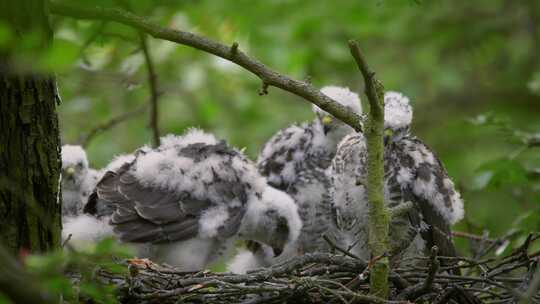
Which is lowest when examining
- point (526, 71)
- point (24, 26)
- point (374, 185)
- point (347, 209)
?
point (374, 185)

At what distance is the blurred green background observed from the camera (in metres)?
8.01

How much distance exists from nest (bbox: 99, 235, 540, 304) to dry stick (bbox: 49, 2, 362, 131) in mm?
716

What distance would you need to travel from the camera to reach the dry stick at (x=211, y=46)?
2.71 m

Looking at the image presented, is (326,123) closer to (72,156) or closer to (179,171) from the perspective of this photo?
(179,171)

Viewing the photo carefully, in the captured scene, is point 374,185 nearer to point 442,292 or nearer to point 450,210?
point 442,292

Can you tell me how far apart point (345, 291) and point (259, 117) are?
19.7 feet

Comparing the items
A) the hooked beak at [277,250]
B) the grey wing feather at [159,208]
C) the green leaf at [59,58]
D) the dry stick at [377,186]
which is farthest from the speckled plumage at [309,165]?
the green leaf at [59,58]

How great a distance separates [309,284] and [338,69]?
6.09 metres

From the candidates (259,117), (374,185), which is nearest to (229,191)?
(374,185)

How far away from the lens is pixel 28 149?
2.69 meters

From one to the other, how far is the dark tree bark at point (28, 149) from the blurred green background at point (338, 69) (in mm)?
4224

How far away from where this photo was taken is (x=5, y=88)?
260cm

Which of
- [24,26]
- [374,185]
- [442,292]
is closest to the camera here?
[24,26]

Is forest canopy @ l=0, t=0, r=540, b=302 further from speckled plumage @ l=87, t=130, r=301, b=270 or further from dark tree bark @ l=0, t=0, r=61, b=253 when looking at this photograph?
dark tree bark @ l=0, t=0, r=61, b=253
